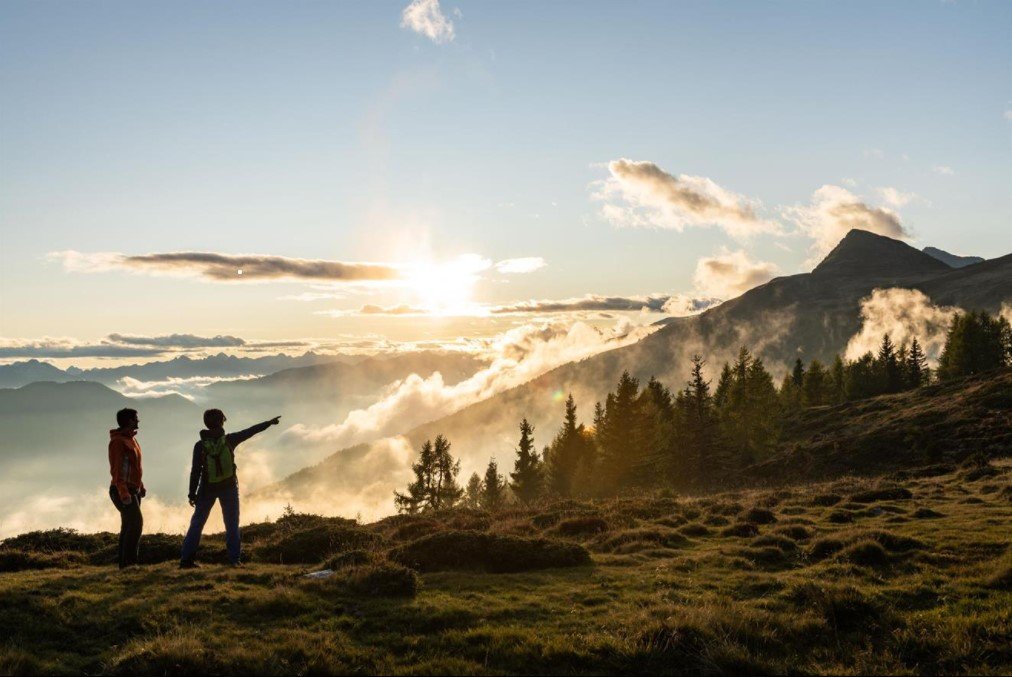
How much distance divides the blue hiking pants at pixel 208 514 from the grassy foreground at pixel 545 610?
0.95 metres

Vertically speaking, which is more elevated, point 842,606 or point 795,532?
point 842,606

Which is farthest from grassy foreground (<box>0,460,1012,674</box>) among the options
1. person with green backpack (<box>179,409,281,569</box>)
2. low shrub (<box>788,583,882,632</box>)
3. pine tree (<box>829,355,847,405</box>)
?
pine tree (<box>829,355,847,405</box>)

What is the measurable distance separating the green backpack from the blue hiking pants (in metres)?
0.33

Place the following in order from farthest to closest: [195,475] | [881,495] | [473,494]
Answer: [473,494]
[881,495]
[195,475]

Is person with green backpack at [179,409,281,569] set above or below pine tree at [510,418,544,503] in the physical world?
above

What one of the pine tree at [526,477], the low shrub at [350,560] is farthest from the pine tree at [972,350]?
the low shrub at [350,560]

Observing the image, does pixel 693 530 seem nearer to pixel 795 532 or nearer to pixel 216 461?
pixel 795 532

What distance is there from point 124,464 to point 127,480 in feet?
1.28

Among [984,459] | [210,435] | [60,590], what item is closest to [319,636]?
[60,590]

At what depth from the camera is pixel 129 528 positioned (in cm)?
1460

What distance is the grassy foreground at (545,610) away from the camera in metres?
7.57

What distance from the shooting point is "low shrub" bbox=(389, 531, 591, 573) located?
14.6m

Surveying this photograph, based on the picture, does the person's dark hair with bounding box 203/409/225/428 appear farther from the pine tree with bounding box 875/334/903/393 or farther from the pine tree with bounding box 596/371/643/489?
the pine tree with bounding box 875/334/903/393

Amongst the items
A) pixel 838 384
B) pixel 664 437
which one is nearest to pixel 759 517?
pixel 664 437
